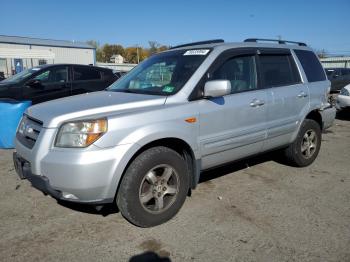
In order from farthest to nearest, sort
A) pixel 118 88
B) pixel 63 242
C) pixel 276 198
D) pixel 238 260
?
1. pixel 118 88
2. pixel 276 198
3. pixel 63 242
4. pixel 238 260

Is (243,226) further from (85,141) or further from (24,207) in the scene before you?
(24,207)

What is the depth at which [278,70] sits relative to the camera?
4555 millimetres

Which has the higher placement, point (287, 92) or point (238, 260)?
point (287, 92)

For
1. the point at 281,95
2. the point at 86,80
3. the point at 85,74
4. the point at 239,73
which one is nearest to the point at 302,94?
the point at 281,95

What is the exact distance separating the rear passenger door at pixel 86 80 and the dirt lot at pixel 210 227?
3.55m

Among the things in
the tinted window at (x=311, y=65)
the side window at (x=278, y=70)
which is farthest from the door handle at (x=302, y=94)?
the tinted window at (x=311, y=65)

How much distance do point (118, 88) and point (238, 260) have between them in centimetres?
259

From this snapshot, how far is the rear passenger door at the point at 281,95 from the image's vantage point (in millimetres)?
4309

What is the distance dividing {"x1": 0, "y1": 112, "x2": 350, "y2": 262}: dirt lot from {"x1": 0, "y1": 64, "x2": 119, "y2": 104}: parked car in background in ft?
9.55

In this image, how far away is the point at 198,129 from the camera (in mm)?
3492

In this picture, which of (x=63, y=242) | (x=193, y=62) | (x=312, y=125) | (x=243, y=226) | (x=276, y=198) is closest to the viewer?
(x=63, y=242)

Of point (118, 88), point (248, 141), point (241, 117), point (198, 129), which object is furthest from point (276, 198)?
point (118, 88)

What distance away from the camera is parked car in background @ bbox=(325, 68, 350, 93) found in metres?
17.2

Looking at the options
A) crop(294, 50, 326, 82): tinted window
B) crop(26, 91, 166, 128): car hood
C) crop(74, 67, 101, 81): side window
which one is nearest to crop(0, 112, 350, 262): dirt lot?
crop(26, 91, 166, 128): car hood
